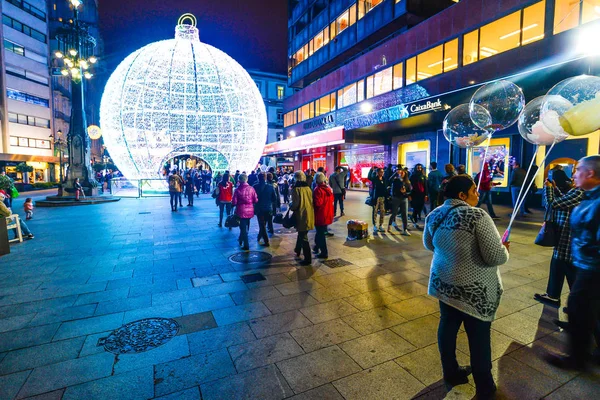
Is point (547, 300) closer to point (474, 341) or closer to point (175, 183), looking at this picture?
point (474, 341)

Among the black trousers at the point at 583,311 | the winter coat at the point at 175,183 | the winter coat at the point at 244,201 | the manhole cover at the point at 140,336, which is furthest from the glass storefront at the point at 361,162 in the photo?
the manhole cover at the point at 140,336

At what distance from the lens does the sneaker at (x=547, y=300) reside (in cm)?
415

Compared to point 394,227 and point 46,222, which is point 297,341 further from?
point 46,222

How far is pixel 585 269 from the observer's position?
108 inches

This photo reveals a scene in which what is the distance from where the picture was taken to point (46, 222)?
11.0 meters

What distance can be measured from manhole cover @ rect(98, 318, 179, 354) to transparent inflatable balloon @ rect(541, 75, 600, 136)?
5.01m

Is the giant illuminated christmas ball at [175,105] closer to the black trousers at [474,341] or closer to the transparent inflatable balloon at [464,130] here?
the transparent inflatable balloon at [464,130]

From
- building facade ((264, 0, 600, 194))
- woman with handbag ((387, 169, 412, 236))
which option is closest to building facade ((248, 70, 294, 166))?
building facade ((264, 0, 600, 194))

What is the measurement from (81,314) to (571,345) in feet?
17.7

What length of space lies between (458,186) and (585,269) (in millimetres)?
1473

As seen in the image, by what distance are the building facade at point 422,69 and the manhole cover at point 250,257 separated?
6.73 m

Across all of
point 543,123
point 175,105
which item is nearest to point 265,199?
point 543,123

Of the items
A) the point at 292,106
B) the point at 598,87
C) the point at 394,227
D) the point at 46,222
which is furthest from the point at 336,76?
the point at 598,87

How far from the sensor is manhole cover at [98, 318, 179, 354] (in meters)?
3.24
